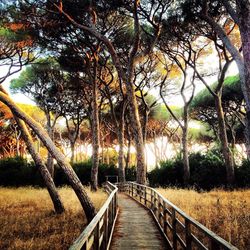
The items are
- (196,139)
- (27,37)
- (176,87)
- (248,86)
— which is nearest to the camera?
(248,86)

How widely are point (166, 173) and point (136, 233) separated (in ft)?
53.5

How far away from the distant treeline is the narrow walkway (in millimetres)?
9380

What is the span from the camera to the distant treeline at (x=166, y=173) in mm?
19078

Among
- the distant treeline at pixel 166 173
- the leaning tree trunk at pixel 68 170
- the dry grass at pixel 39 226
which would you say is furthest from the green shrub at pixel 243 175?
the leaning tree trunk at pixel 68 170

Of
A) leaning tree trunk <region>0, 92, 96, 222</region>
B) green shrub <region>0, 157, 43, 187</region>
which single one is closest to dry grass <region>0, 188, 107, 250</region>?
leaning tree trunk <region>0, 92, 96, 222</region>

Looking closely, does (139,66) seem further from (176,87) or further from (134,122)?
(134,122)

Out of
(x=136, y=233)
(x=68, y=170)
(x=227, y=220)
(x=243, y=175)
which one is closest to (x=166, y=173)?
(x=243, y=175)

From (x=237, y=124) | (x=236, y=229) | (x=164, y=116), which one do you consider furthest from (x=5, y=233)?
(x=237, y=124)

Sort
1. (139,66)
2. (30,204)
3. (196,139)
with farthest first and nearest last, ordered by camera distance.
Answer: (196,139) < (139,66) < (30,204)

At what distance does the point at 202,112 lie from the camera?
2672 centimetres

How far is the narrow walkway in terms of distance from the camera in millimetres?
6256

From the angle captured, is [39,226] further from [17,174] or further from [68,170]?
[17,174]

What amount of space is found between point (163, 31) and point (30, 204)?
11281mm

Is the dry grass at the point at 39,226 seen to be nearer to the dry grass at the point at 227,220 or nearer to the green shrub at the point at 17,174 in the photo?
the dry grass at the point at 227,220
